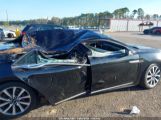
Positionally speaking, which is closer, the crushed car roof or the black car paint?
the black car paint

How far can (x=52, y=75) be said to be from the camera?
388 cm

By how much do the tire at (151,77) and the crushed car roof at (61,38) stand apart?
1.38m

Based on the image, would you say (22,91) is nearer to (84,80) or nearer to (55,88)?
(55,88)

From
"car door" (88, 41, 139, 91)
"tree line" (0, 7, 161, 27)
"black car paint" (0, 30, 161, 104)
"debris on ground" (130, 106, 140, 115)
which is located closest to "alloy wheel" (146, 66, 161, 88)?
"black car paint" (0, 30, 161, 104)

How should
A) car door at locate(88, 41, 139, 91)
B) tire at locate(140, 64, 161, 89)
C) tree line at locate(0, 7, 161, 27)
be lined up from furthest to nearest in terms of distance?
1. tree line at locate(0, 7, 161, 27)
2. tire at locate(140, 64, 161, 89)
3. car door at locate(88, 41, 139, 91)

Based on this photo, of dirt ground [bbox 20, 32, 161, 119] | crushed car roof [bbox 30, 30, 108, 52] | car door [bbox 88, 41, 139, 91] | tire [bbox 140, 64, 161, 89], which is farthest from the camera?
tire [bbox 140, 64, 161, 89]

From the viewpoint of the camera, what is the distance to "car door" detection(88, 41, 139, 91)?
435 centimetres

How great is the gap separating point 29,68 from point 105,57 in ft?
5.28

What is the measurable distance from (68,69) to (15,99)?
3.50 feet

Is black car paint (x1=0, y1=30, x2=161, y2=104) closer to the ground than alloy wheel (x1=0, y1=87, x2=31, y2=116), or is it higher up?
higher up

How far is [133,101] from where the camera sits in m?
4.58

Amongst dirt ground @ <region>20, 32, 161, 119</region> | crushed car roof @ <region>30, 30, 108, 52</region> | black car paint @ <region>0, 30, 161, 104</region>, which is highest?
crushed car roof @ <region>30, 30, 108, 52</region>

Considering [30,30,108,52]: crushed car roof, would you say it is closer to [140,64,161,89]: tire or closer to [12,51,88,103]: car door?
Answer: [12,51,88,103]: car door

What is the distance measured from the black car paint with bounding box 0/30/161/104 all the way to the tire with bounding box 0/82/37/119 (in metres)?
0.11
